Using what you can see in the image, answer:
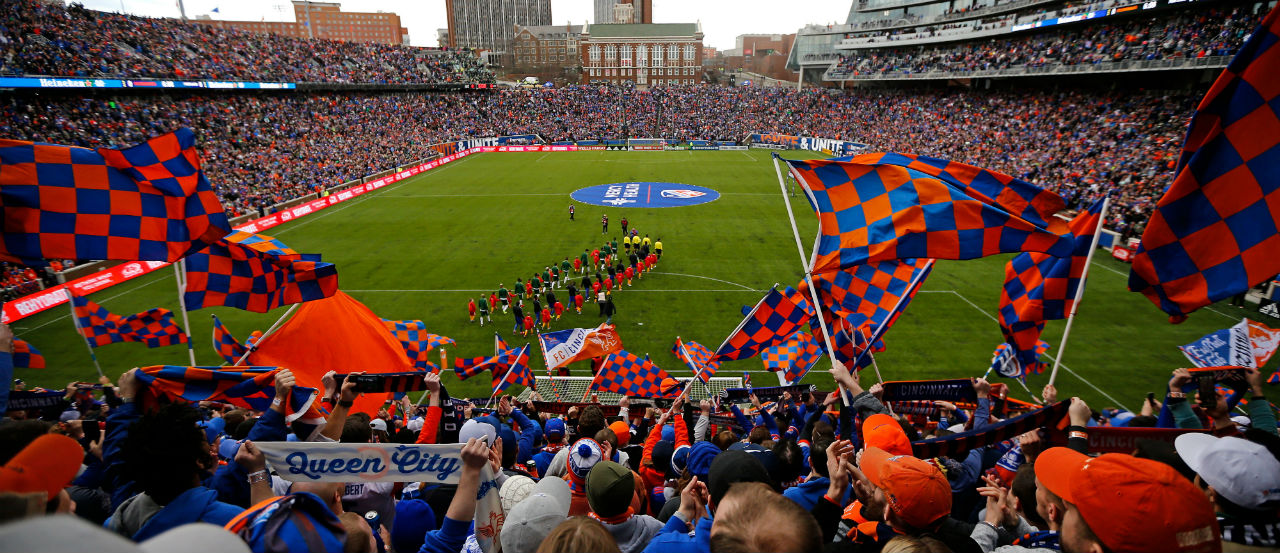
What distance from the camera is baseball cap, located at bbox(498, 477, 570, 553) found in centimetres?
289

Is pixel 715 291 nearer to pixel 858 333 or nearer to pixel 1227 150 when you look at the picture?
pixel 858 333

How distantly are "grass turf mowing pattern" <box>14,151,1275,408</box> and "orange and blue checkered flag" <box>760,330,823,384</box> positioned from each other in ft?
13.0

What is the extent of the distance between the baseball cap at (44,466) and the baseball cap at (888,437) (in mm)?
4397

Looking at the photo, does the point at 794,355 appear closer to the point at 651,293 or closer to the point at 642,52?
the point at 651,293

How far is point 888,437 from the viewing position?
3.73 meters

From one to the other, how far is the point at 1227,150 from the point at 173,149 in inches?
454

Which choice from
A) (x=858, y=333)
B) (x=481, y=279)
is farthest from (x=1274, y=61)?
(x=481, y=279)

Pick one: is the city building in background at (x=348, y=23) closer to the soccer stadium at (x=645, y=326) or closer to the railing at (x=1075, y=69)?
the soccer stadium at (x=645, y=326)

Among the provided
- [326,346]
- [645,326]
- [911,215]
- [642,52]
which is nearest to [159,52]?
[645,326]

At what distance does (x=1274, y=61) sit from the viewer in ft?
15.7

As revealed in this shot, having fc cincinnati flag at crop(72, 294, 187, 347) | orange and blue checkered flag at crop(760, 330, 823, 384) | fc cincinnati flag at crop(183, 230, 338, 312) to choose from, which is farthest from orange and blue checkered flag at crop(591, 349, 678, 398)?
fc cincinnati flag at crop(72, 294, 187, 347)

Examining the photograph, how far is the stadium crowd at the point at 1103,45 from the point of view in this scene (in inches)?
1281

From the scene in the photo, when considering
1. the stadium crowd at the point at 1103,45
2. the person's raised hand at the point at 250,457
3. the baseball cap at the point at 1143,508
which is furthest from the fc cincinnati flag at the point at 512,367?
the stadium crowd at the point at 1103,45

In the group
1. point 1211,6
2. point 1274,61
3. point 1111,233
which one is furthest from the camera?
point 1211,6
